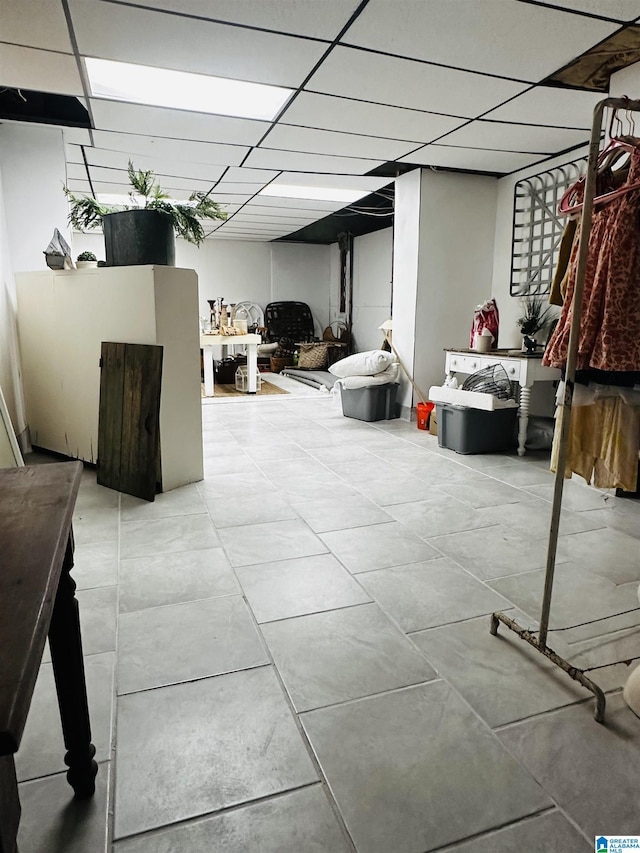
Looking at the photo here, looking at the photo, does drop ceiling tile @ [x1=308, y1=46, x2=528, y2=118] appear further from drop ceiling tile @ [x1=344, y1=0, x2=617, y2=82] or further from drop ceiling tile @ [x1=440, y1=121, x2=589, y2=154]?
drop ceiling tile @ [x1=440, y1=121, x2=589, y2=154]

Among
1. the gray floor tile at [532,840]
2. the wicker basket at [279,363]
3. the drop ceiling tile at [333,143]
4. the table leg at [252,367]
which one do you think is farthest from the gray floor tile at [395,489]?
the wicker basket at [279,363]

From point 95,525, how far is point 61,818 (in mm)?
1826

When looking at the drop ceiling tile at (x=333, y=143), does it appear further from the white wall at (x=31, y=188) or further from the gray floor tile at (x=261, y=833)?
the gray floor tile at (x=261, y=833)

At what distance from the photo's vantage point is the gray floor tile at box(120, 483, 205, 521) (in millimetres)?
3066

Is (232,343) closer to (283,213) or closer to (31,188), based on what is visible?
(283,213)

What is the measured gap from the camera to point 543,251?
4.82m

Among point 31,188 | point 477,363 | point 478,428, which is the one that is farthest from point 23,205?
point 478,428

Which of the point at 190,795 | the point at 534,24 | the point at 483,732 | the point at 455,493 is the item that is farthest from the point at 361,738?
the point at 534,24

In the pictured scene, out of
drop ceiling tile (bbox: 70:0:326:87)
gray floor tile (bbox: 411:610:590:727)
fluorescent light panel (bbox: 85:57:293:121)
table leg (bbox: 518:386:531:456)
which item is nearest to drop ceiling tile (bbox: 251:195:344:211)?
fluorescent light panel (bbox: 85:57:293:121)

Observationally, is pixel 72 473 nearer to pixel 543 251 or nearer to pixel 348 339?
pixel 543 251

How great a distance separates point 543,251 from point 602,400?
3320mm

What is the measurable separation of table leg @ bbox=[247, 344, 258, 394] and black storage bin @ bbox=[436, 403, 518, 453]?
3.31 metres

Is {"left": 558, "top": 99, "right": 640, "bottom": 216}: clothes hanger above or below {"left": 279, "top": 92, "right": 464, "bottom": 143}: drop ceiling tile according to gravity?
below

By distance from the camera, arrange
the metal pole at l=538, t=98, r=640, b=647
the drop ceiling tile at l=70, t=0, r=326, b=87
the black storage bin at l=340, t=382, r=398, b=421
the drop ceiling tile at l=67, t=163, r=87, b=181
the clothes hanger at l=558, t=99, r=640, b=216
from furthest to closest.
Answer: the black storage bin at l=340, t=382, r=398, b=421, the drop ceiling tile at l=67, t=163, r=87, b=181, the drop ceiling tile at l=70, t=0, r=326, b=87, the clothes hanger at l=558, t=99, r=640, b=216, the metal pole at l=538, t=98, r=640, b=647
